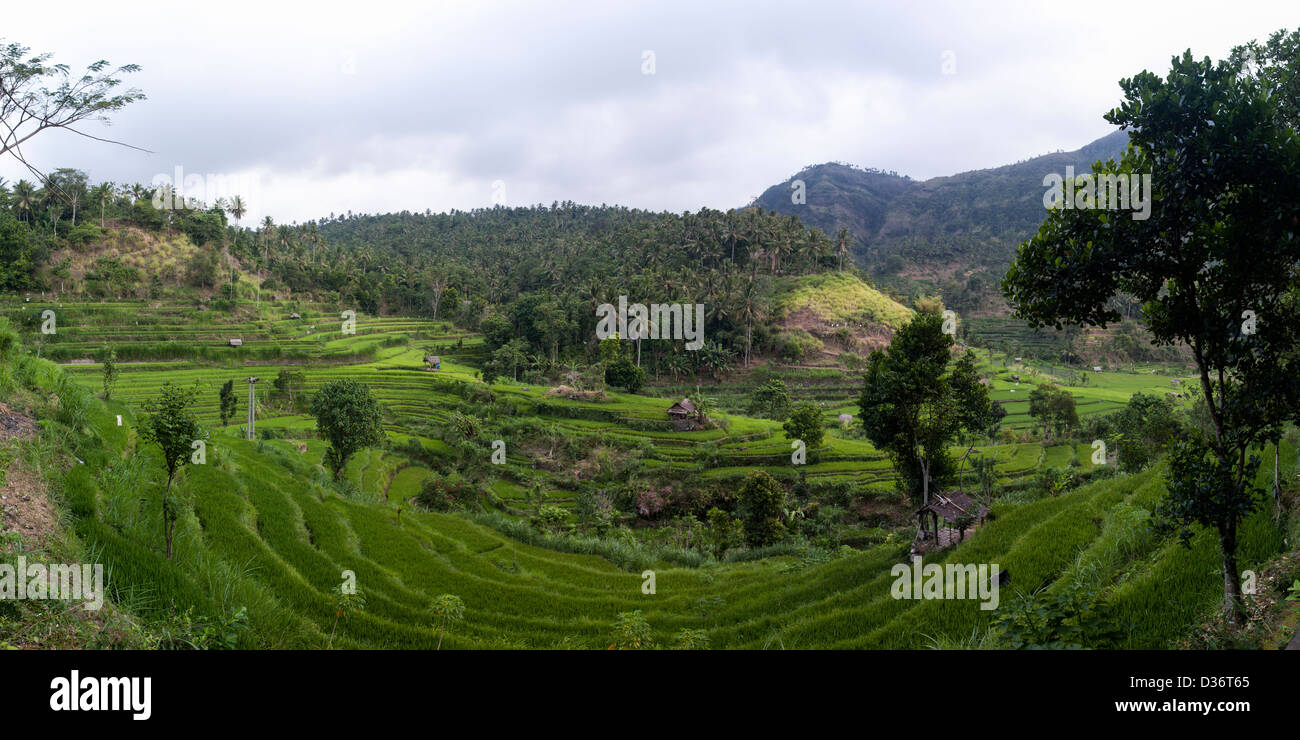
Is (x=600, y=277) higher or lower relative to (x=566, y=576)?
higher

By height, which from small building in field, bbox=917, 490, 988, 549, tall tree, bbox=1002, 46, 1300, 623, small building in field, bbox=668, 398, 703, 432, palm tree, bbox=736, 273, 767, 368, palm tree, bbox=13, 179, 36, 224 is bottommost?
small building in field, bbox=668, 398, 703, 432

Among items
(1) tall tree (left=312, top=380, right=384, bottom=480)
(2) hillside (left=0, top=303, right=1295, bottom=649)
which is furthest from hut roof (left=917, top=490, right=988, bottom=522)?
(1) tall tree (left=312, top=380, right=384, bottom=480)

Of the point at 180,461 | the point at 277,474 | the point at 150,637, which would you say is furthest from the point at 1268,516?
the point at 277,474

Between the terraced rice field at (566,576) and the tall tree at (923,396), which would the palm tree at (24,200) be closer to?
the terraced rice field at (566,576)

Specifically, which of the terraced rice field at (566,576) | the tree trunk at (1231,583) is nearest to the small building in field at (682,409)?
the terraced rice field at (566,576)

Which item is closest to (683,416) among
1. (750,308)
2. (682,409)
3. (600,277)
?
(682,409)

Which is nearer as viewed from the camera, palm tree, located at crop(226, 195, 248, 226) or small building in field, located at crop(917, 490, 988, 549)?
small building in field, located at crop(917, 490, 988, 549)

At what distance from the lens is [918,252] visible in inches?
6545

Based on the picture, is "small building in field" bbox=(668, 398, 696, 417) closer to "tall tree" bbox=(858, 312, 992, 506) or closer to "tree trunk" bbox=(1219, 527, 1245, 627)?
"tall tree" bbox=(858, 312, 992, 506)

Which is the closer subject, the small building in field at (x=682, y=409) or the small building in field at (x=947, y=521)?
the small building in field at (x=947, y=521)

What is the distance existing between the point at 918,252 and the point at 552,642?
7121 inches

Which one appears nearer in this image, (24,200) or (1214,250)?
(1214,250)

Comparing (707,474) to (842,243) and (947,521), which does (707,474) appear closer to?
(947,521)
